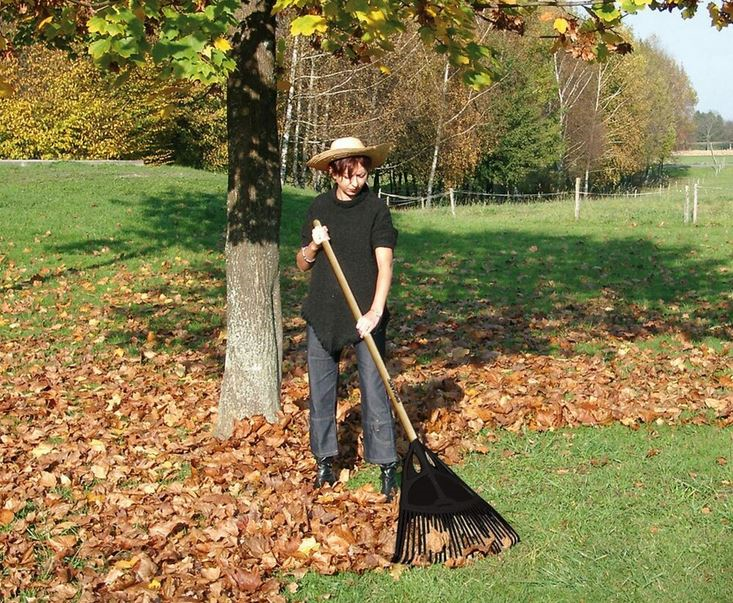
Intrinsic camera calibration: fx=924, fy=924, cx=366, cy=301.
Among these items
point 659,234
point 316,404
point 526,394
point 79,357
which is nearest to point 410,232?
point 659,234

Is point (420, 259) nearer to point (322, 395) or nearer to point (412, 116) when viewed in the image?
point (322, 395)

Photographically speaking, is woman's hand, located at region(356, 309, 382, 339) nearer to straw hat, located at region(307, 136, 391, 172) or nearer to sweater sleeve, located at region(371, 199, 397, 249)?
sweater sleeve, located at region(371, 199, 397, 249)

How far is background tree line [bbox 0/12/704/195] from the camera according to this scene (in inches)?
1180

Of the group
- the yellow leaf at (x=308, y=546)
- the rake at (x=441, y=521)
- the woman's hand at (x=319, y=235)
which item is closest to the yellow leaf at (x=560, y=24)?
the woman's hand at (x=319, y=235)

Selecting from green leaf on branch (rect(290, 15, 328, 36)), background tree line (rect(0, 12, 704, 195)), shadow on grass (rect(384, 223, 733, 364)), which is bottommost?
shadow on grass (rect(384, 223, 733, 364))

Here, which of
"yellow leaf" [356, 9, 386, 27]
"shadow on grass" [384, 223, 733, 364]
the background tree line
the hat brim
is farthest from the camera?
the background tree line

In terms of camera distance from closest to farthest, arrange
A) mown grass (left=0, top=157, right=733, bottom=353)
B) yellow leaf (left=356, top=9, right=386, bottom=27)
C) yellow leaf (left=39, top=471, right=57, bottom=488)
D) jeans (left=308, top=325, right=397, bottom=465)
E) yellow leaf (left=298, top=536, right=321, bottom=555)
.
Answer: yellow leaf (left=298, top=536, right=321, bottom=555)
yellow leaf (left=356, top=9, right=386, bottom=27)
jeans (left=308, top=325, right=397, bottom=465)
yellow leaf (left=39, top=471, right=57, bottom=488)
mown grass (left=0, top=157, right=733, bottom=353)

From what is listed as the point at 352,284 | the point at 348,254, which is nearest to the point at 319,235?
the point at 348,254

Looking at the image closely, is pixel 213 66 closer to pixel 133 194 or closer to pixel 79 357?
pixel 79 357

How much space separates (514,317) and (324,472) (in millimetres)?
6518

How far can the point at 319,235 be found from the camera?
16.9 feet

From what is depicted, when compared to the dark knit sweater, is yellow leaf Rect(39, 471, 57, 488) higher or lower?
lower

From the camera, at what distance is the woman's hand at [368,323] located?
16.5 ft

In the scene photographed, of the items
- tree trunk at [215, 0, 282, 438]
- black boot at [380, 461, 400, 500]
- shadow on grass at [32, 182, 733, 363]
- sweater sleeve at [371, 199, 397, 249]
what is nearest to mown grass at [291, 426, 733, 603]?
black boot at [380, 461, 400, 500]
